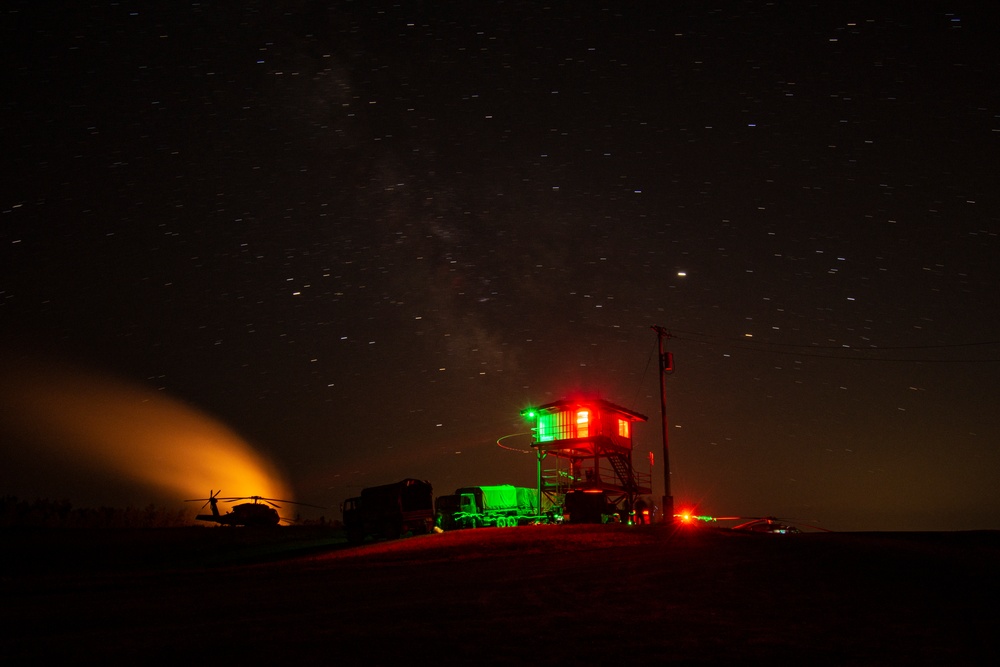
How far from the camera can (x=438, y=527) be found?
37.2 metres

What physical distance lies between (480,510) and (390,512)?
20.7ft

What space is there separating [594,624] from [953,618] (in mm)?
4723

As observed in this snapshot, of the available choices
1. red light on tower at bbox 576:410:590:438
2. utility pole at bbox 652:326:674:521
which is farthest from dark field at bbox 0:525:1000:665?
red light on tower at bbox 576:410:590:438

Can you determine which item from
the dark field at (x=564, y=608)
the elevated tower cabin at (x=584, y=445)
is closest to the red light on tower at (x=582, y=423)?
the elevated tower cabin at (x=584, y=445)

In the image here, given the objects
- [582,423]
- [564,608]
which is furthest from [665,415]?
[564,608]

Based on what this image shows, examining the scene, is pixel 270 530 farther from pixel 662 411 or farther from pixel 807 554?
pixel 807 554

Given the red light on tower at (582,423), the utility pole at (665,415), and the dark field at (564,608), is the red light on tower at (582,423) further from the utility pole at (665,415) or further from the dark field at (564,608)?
the dark field at (564,608)

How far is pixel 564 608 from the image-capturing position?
33.6 feet

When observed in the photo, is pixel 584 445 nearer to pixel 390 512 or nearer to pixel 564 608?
pixel 390 512

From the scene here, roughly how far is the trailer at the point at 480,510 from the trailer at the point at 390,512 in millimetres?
2815

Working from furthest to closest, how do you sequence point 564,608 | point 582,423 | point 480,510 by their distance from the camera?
point 582,423, point 480,510, point 564,608

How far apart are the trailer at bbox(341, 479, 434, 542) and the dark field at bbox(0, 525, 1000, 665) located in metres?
14.2

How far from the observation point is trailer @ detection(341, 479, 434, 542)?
110 ft

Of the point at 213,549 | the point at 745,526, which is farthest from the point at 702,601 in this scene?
the point at 213,549
